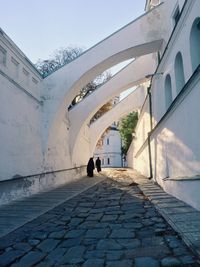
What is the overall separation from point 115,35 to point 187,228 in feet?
30.1

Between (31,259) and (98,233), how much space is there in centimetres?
128

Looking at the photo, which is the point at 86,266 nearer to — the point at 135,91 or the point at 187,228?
the point at 187,228

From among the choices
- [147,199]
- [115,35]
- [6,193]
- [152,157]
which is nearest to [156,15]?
[115,35]

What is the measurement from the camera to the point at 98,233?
4.21 meters

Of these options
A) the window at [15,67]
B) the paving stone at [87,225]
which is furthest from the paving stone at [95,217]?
the window at [15,67]

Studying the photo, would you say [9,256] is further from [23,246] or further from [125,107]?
[125,107]

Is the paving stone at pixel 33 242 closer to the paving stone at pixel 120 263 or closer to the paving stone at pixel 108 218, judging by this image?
the paving stone at pixel 120 263

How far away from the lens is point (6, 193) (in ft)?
24.4

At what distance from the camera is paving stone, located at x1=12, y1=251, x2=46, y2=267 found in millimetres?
3095

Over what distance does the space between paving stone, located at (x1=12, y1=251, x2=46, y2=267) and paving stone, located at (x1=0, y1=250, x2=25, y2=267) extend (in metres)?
0.11

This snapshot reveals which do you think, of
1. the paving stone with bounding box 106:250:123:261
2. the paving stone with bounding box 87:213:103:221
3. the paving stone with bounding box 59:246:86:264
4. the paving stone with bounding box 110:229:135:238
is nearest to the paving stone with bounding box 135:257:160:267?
the paving stone with bounding box 106:250:123:261

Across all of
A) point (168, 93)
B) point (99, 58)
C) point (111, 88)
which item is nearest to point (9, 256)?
point (168, 93)

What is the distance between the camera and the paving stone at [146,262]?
9.40 ft

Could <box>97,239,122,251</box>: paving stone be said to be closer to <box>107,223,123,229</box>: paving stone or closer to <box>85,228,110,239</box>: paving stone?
<box>85,228,110,239</box>: paving stone
